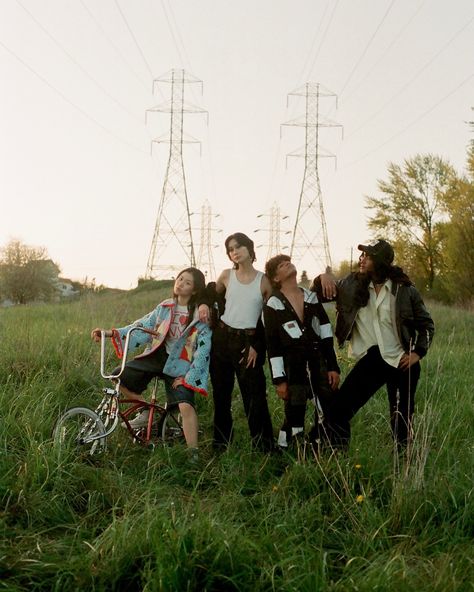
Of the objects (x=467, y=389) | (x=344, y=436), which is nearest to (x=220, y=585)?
(x=344, y=436)

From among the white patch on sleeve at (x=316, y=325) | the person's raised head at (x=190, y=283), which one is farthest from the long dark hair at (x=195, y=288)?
the white patch on sleeve at (x=316, y=325)

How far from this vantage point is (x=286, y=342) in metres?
6.48

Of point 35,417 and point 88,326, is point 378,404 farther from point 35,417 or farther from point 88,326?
point 88,326

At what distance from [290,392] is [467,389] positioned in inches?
144

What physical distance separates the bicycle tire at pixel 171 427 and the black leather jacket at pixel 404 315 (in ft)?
5.98

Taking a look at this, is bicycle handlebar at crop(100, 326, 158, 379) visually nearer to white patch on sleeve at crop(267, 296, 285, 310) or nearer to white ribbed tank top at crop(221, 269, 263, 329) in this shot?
white ribbed tank top at crop(221, 269, 263, 329)

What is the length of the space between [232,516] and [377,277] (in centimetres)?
232

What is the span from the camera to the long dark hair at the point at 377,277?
6.20 m

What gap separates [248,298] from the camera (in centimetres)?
679

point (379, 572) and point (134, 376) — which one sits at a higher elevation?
point (134, 376)

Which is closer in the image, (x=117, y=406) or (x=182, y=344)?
(x=117, y=406)

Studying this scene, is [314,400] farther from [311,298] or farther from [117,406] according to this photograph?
[117,406]

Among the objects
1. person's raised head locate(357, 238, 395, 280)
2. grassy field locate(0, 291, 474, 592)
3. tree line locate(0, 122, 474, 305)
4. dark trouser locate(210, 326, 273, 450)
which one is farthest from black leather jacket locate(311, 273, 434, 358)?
tree line locate(0, 122, 474, 305)

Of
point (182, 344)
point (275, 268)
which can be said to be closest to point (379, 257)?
point (275, 268)
